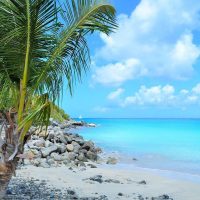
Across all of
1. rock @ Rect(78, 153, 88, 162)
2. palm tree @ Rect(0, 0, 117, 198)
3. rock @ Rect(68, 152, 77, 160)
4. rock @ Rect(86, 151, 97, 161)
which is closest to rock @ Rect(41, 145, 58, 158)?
rock @ Rect(68, 152, 77, 160)

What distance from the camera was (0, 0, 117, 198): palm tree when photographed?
21.5 feet

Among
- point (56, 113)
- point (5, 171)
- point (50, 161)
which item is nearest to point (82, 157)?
point (50, 161)

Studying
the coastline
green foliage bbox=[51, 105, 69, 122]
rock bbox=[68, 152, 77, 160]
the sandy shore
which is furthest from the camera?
rock bbox=[68, 152, 77, 160]

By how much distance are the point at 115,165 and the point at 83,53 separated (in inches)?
370

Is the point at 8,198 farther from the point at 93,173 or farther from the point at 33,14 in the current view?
the point at 93,173

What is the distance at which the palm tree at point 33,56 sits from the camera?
656cm

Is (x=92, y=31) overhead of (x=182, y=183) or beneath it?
overhead

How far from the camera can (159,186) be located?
11117 mm

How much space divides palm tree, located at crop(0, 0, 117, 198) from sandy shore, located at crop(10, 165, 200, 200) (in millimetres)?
3085

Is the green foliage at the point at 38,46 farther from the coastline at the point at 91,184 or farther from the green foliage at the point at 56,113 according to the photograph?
the coastline at the point at 91,184

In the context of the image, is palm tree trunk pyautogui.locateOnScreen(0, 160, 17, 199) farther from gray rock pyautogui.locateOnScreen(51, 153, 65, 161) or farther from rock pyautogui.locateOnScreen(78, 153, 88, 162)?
rock pyautogui.locateOnScreen(78, 153, 88, 162)

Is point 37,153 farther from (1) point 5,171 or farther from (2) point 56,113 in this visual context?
(1) point 5,171

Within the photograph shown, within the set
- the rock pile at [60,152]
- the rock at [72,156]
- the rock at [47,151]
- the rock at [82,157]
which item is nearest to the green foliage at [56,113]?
the rock pile at [60,152]

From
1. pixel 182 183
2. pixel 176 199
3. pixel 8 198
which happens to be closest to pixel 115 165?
→ pixel 182 183
